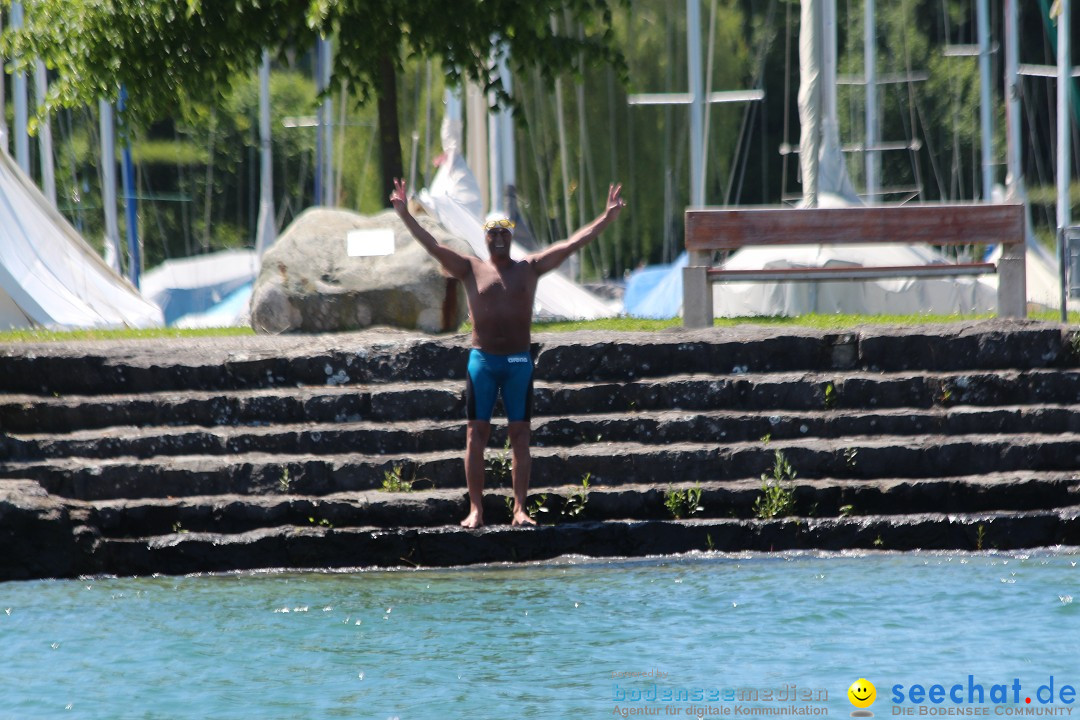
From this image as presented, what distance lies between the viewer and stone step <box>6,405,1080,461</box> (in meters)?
9.98

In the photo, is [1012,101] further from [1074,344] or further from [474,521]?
[474,521]

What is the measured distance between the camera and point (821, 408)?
10.2 meters

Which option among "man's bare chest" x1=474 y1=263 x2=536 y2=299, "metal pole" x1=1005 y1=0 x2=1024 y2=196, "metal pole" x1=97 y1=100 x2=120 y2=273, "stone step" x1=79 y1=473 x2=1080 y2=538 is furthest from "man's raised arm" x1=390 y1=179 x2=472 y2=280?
"metal pole" x1=97 y1=100 x2=120 y2=273

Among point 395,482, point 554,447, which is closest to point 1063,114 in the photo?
point 554,447

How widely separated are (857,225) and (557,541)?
12.8 ft

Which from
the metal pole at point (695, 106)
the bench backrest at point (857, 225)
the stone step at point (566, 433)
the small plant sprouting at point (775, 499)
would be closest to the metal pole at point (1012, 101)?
the metal pole at point (695, 106)

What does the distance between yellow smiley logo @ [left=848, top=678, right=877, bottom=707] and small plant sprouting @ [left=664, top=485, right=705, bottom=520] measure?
3187 mm

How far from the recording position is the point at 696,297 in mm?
11641

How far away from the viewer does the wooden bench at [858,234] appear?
11.4 metres

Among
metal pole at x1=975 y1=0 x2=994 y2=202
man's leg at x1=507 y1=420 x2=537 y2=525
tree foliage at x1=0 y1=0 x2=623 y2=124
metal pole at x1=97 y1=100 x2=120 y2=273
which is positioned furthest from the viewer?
metal pole at x1=975 y1=0 x2=994 y2=202

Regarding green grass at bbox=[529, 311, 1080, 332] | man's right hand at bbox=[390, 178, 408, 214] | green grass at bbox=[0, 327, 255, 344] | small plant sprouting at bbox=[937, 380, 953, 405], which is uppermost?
man's right hand at bbox=[390, 178, 408, 214]

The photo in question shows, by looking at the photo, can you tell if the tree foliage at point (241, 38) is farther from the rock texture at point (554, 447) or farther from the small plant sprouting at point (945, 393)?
the small plant sprouting at point (945, 393)

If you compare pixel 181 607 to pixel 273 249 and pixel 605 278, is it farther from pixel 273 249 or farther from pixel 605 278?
pixel 605 278

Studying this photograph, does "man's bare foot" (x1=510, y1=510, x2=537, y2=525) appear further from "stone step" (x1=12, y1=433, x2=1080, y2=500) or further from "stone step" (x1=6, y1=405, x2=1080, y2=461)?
"stone step" (x1=6, y1=405, x2=1080, y2=461)
